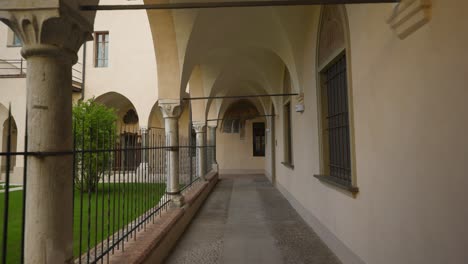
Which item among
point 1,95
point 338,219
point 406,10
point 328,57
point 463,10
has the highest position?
point 1,95

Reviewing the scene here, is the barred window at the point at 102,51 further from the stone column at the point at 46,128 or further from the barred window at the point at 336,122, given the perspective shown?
the stone column at the point at 46,128

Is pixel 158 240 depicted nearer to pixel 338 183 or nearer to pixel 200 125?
pixel 338 183

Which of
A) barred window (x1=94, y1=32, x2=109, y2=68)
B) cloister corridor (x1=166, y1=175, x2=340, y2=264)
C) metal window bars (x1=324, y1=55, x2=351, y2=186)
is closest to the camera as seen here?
metal window bars (x1=324, y1=55, x2=351, y2=186)

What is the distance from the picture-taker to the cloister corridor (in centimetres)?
394

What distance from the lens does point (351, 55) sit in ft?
10.9

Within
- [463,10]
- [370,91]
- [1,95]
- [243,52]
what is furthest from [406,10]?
[1,95]

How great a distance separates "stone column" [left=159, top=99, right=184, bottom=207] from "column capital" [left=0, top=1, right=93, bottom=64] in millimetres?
3612

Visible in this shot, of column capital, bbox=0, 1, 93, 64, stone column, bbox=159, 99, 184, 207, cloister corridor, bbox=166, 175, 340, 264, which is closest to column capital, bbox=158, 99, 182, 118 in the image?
stone column, bbox=159, 99, 184, 207

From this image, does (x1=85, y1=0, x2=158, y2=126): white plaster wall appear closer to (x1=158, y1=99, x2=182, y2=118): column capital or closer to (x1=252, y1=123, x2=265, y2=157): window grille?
(x1=252, y1=123, x2=265, y2=157): window grille

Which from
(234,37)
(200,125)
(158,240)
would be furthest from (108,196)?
(200,125)

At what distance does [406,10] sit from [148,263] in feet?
11.9

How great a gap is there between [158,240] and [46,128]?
2.35 metres

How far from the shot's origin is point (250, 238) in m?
4.77

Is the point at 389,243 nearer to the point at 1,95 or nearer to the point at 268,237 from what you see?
the point at 268,237
